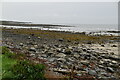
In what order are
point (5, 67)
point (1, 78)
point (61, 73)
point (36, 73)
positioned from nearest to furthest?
point (1, 78), point (36, 73), point (5, 67), point (61, 73)

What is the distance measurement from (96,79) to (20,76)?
3717mm

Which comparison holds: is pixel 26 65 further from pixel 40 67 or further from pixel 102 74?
pixel 102 74

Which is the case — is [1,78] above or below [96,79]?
above

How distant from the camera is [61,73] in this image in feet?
28.8

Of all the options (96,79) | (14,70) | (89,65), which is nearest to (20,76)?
(14,70)

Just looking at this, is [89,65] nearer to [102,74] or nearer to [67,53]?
[102,74]

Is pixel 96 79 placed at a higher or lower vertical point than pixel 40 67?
lower

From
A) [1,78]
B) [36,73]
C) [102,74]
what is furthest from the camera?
[102,74]

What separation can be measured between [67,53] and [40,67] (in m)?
6.63

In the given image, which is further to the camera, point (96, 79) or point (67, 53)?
point (67, 53)

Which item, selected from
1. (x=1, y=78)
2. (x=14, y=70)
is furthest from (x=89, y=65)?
(x=1, y=78)

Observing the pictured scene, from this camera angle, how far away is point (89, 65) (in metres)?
11.0

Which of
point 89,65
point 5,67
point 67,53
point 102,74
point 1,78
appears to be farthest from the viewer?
point 67,53

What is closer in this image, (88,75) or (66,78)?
(66,78)
